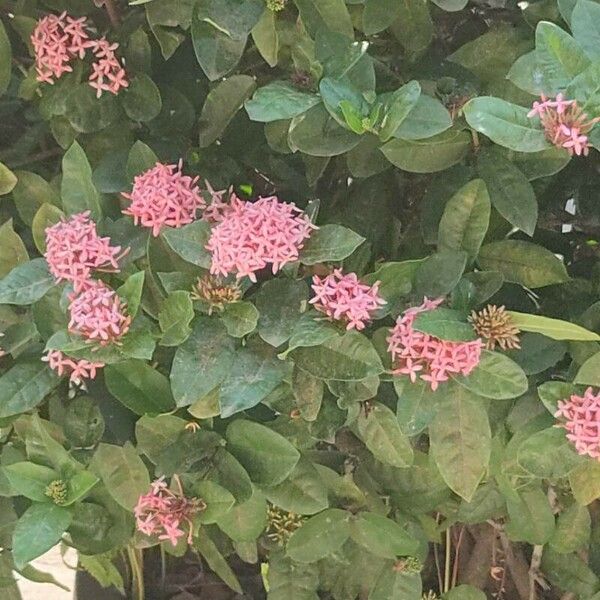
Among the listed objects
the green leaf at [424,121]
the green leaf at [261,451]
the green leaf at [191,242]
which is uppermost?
the green leaf at [424,121]

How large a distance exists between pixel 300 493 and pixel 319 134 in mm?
271

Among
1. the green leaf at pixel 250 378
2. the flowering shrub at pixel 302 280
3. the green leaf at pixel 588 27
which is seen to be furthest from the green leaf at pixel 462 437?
the green leaf at pixel 588 27

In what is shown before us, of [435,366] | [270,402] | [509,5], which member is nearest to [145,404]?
[270,402]

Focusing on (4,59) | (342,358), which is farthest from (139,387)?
(4,59)

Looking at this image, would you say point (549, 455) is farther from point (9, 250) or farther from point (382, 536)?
point (9, 250)

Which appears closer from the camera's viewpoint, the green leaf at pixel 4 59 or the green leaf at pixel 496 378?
the green leaf at pixel 496 378

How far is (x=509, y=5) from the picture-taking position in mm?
615

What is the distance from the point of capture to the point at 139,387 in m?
0.58

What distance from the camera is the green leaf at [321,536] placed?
0.67 meters

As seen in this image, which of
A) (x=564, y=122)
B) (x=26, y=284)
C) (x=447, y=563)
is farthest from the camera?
(x=447, y=563)

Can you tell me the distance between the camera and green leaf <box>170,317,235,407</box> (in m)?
0.49

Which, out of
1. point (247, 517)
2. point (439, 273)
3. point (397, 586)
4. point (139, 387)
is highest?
point (439, 273)

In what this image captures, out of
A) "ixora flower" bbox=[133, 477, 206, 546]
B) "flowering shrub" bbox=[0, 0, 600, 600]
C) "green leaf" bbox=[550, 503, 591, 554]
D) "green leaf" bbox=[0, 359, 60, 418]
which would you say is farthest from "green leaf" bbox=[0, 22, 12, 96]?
"green leaf" bbox=[550, 503, 591, 554]

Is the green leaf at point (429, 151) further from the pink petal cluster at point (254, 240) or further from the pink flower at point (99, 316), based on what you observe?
the pink flower at point (99, 316)
